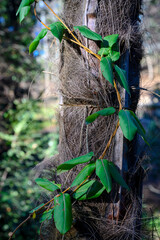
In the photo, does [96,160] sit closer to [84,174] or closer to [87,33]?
[84,174]

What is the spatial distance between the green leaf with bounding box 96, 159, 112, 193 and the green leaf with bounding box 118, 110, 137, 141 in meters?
0.21

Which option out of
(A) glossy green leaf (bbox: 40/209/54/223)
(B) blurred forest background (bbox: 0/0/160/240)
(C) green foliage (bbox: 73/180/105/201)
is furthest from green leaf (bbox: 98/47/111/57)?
(B) blurred forest background (bbox: 0/0/160/240)

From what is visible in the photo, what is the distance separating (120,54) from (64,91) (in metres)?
0.40

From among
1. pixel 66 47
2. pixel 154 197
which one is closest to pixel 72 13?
pixel 66 47

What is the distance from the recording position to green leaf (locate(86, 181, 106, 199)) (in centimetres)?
112

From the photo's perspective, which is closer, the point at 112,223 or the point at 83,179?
the point at 83,179

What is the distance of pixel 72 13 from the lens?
131 centimetres

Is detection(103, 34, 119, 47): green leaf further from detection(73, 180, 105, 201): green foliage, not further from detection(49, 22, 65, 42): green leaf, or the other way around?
Result: detection(73, 180, 105, 201): green foliage

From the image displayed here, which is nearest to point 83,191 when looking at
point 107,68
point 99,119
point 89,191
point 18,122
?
point 89,191

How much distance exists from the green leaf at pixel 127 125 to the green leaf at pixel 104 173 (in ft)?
0.68

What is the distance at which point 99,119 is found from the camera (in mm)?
1252

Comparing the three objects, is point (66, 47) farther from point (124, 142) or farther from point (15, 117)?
point (15, 117)

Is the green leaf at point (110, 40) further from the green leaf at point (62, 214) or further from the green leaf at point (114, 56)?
the green leaf at point (62, 214)

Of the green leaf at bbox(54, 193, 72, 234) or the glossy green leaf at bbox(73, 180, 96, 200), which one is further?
the glossy green leaf at bbox(73, 180, 96, 200)
